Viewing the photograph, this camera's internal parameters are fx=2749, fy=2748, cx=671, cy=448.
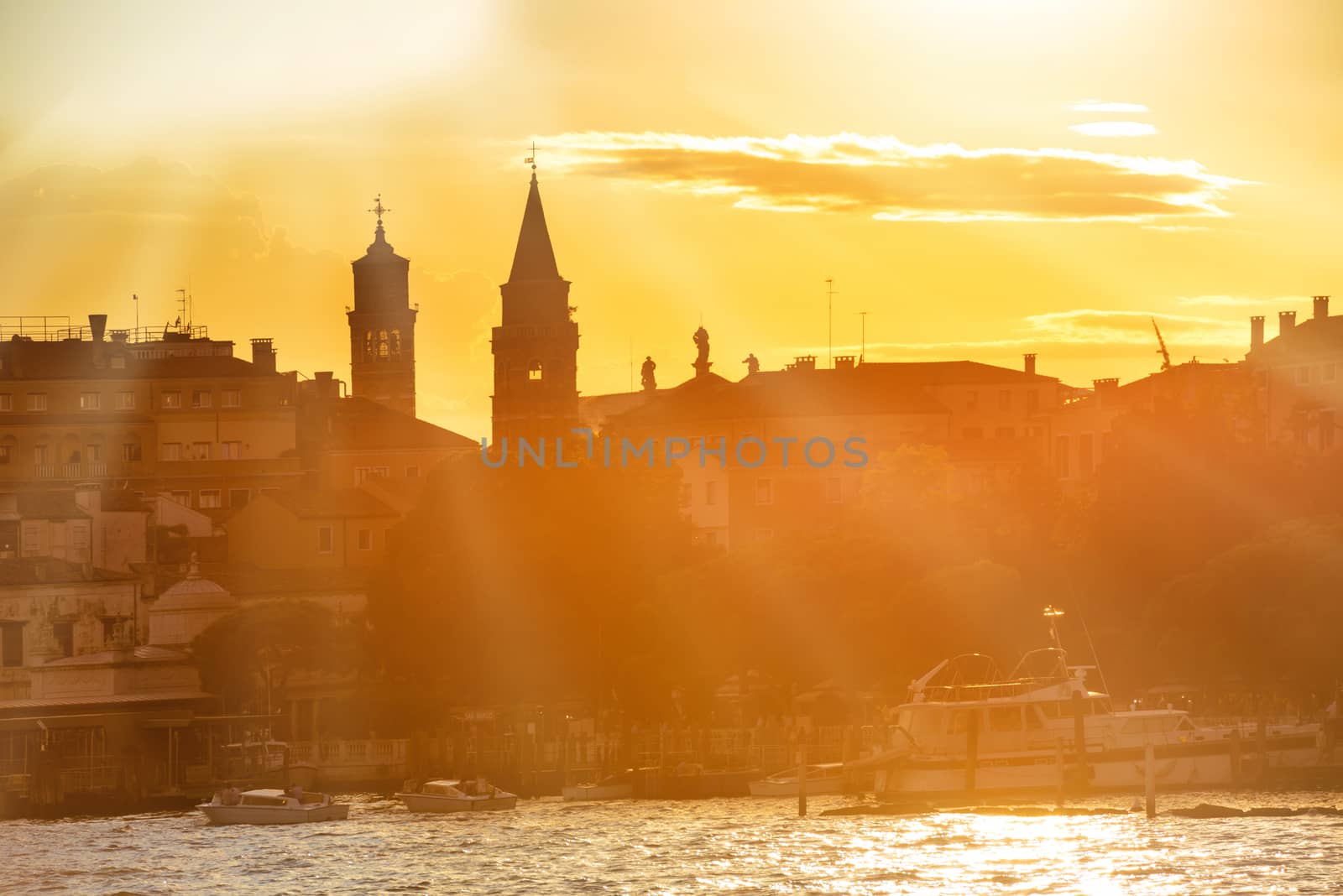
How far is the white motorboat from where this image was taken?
8369 centimetres

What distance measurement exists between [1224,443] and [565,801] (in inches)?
1282

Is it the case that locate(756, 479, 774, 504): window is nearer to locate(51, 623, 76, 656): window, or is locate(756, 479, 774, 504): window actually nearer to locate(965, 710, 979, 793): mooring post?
locate(51, 623, 76, 656): window

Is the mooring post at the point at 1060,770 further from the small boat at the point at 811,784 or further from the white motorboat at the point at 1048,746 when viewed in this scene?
the small boat at the point at 811,784

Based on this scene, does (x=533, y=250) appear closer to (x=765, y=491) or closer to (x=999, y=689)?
(x=765, y=491)

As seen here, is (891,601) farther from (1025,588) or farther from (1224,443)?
(1224,443)

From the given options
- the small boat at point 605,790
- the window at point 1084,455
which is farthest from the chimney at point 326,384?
the small boat at point 605,790

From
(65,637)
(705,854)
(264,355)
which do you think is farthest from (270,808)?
(264,355)

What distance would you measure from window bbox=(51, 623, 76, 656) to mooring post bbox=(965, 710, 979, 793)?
4381cm

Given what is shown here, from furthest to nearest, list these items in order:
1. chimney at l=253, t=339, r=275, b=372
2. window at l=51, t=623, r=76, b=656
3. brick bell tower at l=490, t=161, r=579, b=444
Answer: brick bell tower at l=490, t=161, r=579, b=444
chimney at l=253, t=339, r=275, b=372
window at l=51, t=623, r=76, b=656

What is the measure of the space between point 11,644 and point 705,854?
143ft

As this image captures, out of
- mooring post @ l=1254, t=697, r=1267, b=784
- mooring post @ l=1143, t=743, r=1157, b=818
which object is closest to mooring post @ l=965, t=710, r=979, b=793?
mooring post @ l=1143, t=743, r=1157, b=818

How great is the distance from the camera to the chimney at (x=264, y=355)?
15362 cm

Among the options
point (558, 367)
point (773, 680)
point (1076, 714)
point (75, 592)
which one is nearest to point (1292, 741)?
point (1076, 714)

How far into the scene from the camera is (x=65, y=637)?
113 metres
